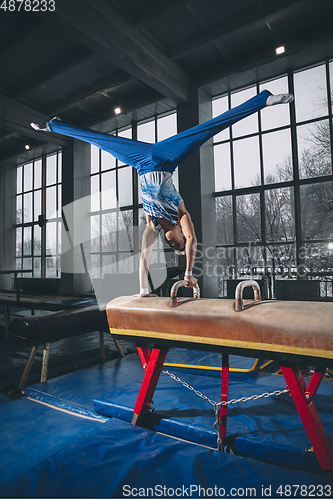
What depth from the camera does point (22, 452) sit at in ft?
5.89

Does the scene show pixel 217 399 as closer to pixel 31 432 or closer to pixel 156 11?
pixel 31 432

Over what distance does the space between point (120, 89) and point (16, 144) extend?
526cm

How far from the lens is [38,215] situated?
11.0 metres

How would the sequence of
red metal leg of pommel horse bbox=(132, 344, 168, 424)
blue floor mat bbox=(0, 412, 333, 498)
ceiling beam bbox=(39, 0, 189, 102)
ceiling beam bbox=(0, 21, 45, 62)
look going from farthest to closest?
ceiling beam bbox=(0, 21, 45, 62)
ceiling beam bbox=(39, 0, 189, 102)
red metal leg of pommel horse bbox=(132, 344, 168, 424)
blue floor mat bbox=(0, 412, 333, 498)

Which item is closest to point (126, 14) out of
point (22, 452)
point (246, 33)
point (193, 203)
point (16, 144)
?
point (246, 33)

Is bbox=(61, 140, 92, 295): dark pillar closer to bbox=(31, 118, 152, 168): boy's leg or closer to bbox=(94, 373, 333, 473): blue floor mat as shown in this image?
bbox=(31, 118, 152, 168): boy's leg

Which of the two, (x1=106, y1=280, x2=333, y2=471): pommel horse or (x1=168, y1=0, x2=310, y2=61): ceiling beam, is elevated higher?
(x1=168, y1=0, x2=310, y2=61): ceiling beam

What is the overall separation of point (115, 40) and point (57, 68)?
88.2 inches

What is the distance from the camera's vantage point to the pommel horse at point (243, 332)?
1536mm

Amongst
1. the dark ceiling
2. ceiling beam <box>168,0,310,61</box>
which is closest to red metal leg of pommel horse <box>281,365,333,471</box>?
the dark ceiling

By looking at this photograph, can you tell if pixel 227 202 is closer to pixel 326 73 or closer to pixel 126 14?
pixel 326 73

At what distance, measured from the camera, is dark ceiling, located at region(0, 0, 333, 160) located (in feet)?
17.4

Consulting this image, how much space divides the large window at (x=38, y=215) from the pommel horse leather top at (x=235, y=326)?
9.17 meters

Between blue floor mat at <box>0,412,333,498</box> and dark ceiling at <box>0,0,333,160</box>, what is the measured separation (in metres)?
4.31
